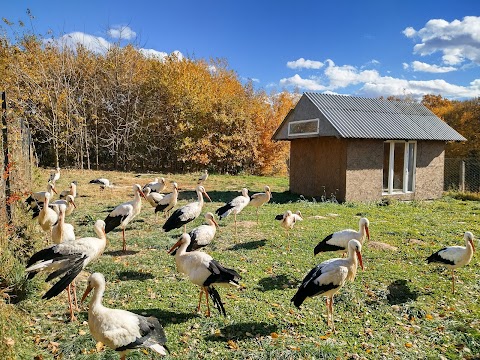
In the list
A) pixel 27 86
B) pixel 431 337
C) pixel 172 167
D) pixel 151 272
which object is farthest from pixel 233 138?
pixel 431 337

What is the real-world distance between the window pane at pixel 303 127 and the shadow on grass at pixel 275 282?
35.6ft

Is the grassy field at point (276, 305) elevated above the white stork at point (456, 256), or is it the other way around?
the white stork at point (456, 256)

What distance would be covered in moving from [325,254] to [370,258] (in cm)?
96

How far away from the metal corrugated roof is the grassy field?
659 cm

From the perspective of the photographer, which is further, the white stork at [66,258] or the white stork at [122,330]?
the white stork at [66,258]

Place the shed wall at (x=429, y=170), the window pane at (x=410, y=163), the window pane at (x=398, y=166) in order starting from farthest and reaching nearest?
the window pane at (x=398, y=166), the shed wall at (x=429, y=170), the window pane at (x=410, y=163)

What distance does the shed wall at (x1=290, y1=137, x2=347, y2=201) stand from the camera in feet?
51.5

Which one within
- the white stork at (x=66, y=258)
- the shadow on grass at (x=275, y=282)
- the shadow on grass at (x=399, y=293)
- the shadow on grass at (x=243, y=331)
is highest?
the white stork at (x=66, y=258)

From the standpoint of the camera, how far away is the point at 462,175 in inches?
756

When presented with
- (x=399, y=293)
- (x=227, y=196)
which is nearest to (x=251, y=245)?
(x=399, y=293)

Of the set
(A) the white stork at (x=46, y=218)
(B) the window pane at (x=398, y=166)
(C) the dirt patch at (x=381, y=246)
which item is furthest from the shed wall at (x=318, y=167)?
(A) the white stork at (x=46, y=218)

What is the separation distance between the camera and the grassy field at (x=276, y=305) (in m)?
4.58

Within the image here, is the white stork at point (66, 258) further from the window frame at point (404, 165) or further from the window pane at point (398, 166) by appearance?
the window pane at point (398, 166)

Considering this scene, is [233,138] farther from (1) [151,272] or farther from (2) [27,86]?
(1) [151,272]
